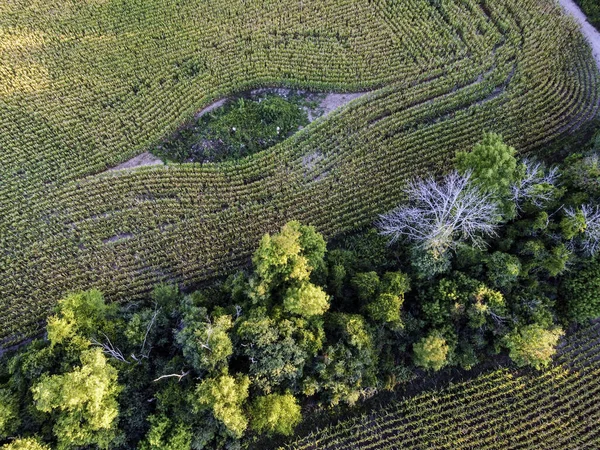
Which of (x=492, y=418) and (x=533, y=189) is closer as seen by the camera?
(x=492, y=418)

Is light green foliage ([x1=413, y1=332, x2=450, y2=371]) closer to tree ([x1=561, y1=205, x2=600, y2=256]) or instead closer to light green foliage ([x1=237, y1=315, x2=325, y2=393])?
light green foliage ([x1=237, y1=315, x2=325, y2=393])

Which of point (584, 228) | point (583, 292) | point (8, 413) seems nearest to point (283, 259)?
point (8, 413)

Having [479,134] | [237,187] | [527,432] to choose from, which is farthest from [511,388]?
[237,187]

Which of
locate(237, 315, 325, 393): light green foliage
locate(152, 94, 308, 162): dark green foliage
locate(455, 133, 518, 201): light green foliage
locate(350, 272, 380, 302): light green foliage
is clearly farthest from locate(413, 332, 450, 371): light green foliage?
locate(152, 94, 308, 162): dark green foliage

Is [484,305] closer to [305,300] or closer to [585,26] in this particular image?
[305,300]

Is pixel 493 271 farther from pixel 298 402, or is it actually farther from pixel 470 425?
pixel 298 402
